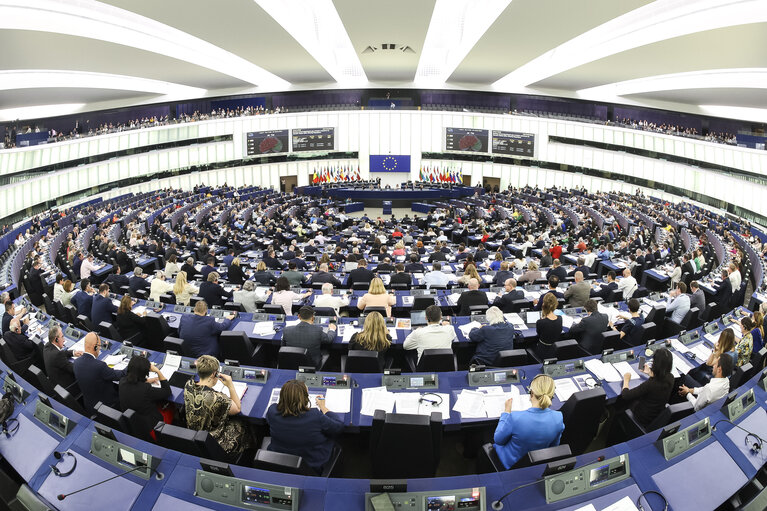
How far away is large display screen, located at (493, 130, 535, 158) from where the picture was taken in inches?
1425

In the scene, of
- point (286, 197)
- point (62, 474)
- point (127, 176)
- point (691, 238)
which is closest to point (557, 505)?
point (62, 474)

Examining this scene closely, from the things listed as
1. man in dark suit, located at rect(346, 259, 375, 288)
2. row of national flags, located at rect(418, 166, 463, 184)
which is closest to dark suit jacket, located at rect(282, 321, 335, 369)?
man in dark suit, located at rect(346, 259, 375, 288)

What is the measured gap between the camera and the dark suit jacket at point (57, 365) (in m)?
5.70

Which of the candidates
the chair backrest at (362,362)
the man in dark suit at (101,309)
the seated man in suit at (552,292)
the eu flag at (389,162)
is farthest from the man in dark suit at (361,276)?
the eu flag at (389,162)

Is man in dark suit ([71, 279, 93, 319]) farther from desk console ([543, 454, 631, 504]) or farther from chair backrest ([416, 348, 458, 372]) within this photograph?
desk console ([543, 454, 631, 504])

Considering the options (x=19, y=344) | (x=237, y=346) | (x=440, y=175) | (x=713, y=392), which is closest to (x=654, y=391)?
(x=713, y=392)

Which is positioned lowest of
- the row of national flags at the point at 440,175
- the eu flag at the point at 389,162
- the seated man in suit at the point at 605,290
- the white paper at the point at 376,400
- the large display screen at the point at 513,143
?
the white paper at the point at 376,400

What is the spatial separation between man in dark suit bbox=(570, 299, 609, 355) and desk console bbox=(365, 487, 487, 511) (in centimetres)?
415

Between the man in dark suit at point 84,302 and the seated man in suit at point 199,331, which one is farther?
the man in dark suit at point 84,302

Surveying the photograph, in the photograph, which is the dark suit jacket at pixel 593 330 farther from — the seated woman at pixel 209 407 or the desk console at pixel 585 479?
the seated woman at pixel 209 407

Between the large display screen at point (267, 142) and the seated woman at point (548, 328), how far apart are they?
3320cm

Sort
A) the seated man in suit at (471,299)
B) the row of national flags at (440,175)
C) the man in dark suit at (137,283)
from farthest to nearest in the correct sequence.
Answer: the row of national flags at (440,175), the man in dark suit at (137,283), the seated man in suit at (471,299)

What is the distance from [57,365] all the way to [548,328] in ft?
20.8

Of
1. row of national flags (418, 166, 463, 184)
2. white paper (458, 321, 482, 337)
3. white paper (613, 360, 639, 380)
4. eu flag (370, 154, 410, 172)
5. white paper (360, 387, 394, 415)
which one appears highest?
eu flag (370, 154, 410, 172)
